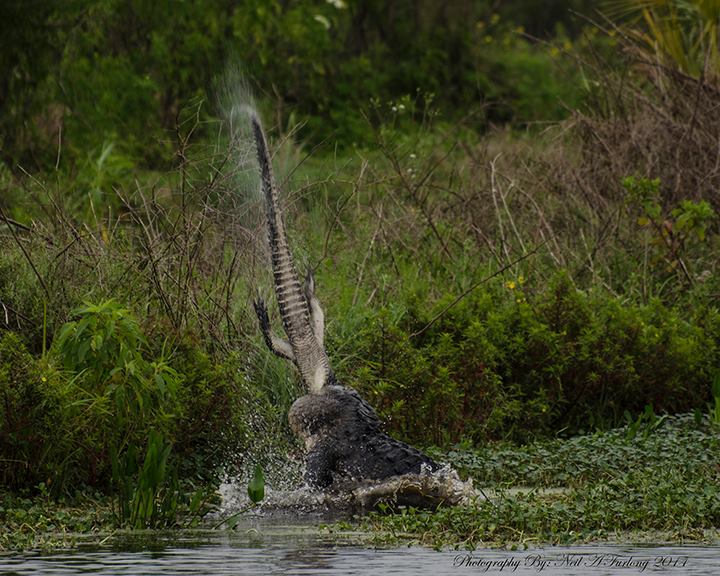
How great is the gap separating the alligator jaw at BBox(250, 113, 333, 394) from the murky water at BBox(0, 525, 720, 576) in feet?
4.98

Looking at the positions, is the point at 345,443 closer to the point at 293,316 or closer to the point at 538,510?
the point at 293,316

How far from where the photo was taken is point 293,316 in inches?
339

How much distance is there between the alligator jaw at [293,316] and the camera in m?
8.57

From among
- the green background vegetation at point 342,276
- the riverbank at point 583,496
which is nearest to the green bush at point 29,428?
the green background vegetation at point 342,276

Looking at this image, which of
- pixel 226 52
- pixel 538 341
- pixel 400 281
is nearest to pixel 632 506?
pixel 538 341

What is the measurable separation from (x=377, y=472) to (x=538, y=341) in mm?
3161

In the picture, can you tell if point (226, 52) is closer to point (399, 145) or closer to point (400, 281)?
point (399, 145)

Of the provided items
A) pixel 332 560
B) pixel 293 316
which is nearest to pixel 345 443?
pixel 293 316

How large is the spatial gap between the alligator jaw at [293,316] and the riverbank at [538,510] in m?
0.93

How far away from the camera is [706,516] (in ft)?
24.7

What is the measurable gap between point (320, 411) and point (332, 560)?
1.97 meters

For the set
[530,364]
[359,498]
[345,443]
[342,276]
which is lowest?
[359,498]

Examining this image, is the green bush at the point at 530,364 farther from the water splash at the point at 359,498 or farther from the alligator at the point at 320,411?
the water splash at the point at 359,498

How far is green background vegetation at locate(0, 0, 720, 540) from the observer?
876cm
